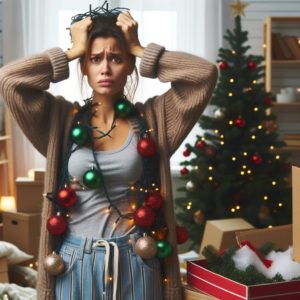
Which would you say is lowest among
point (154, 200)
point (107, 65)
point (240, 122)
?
point (154, 200)

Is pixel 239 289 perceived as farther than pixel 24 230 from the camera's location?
No

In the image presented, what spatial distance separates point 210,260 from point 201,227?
7.34 ft

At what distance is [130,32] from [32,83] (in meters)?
0.30

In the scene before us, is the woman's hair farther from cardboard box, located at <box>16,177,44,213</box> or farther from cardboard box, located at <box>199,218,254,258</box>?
cardboard box, located at <box>16,177,44,213</box>

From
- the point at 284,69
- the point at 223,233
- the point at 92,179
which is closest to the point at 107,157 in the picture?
the point at 92,179

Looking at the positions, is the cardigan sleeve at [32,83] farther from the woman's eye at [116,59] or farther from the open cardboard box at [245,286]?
the open cardboard box at [245,286]

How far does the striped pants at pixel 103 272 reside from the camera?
5.41ft

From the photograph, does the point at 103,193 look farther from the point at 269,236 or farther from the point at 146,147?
the point at 269,236

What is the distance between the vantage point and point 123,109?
1.75m

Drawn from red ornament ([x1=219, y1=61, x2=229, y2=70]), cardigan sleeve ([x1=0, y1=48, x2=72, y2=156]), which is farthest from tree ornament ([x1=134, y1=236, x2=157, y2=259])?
red ornament ([x1=219, y1=61, x2=229, y2=70])

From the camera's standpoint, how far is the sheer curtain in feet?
15.1

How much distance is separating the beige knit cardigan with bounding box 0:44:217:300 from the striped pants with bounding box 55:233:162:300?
0.06 meters

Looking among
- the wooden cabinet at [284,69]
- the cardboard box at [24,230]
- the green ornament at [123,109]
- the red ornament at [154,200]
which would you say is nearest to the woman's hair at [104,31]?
the green ornament at [123,109]

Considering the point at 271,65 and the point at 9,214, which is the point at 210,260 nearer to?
the point at 9,214
